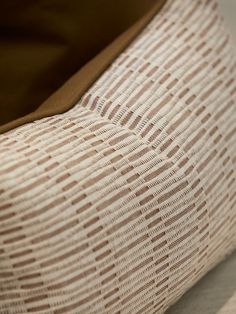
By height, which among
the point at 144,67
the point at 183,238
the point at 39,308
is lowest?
the point at 39,308

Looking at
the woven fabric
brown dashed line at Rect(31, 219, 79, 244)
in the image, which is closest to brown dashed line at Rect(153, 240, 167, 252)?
the woven fabric

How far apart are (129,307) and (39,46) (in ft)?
1.09

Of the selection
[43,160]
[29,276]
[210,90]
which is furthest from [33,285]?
[210,90]

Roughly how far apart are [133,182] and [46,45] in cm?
24

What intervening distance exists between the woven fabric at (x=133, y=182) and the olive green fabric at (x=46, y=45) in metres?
0.05

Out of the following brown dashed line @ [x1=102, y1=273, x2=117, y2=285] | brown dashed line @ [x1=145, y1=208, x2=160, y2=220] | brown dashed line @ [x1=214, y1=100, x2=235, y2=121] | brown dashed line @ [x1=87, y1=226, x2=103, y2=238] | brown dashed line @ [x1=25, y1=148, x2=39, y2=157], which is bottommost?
brown dashed line @ [x1=102, y1=273, x2=117, y2=285]

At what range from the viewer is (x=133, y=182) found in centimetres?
60

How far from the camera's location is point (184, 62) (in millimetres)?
719

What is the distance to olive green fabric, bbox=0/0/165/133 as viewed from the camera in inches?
28.8

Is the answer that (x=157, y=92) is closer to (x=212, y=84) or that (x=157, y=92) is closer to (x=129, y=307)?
(x=212, y=84)

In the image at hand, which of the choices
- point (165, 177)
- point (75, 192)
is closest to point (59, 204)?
point (75, 192)

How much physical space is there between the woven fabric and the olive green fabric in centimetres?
5

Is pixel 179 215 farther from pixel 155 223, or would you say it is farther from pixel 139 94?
pixel 139 94

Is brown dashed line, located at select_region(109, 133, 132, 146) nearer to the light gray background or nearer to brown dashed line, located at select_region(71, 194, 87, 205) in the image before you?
brown dashed line, located at select_region(71, 194, 87, 205)
